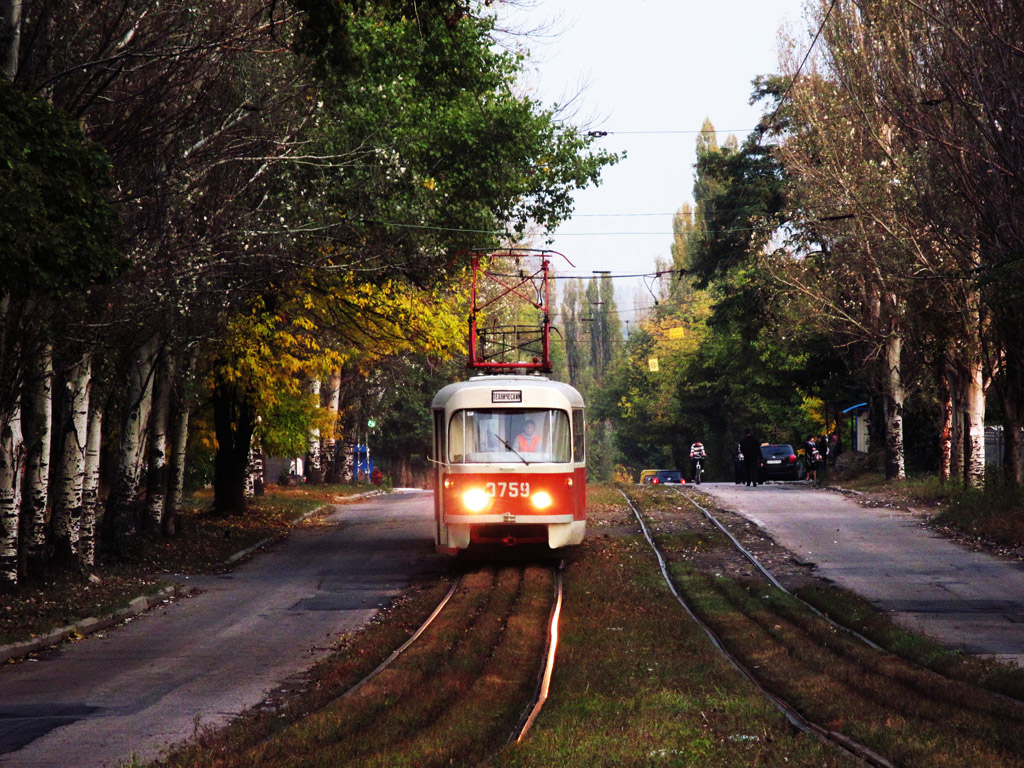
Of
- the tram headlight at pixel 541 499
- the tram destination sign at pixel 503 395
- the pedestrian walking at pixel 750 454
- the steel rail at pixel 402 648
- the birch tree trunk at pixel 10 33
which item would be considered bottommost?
the steel rail at pixel 402 648

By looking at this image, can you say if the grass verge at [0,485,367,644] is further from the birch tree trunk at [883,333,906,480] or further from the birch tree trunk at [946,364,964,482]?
the birch tree trunk at [883,333,906,480]

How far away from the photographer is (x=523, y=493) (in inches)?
736

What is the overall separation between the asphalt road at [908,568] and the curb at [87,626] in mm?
9333

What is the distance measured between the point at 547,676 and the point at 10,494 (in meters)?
8.26

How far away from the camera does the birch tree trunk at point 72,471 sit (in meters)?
16.9

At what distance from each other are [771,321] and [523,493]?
24.5 metres

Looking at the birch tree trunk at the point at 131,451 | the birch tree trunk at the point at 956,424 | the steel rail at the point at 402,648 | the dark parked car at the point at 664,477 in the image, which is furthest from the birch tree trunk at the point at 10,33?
the dark parked car at the point at 664,477

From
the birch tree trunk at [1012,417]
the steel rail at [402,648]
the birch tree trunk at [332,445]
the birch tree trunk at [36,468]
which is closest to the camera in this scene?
the steel rail at [402,648]

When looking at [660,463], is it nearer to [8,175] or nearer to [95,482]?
[95,482]

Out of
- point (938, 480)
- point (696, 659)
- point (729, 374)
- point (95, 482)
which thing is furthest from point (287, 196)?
point (729, 374)

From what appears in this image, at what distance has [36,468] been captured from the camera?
1597 centimetres

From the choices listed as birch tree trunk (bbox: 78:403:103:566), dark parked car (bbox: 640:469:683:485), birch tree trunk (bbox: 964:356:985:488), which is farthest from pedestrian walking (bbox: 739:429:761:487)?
birch tree trunk (bbox: 78:403:103:566)

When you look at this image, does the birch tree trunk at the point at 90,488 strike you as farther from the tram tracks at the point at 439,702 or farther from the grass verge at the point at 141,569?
the tram tracks at the point at 439,702

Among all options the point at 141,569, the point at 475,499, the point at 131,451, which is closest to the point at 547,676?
the point at 475,499
